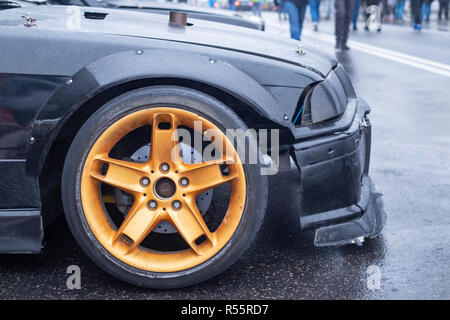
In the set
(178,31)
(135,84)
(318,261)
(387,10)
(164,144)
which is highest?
(178,31)

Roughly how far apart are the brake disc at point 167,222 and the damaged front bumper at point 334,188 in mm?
446

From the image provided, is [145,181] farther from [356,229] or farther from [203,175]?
[356,229]

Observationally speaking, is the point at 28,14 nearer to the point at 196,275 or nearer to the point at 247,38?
the point at 247,38

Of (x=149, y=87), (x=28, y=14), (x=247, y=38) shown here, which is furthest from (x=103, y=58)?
(x=247, y=38)

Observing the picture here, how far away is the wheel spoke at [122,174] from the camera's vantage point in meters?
2.48

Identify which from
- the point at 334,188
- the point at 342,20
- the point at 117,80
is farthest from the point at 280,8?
the point at 117,80

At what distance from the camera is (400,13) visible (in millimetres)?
25016

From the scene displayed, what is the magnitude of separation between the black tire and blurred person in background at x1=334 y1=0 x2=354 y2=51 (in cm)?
1017

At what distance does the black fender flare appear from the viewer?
93.1 inches

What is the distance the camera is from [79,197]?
2420 mm

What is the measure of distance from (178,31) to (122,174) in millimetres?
737
